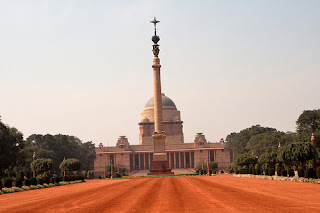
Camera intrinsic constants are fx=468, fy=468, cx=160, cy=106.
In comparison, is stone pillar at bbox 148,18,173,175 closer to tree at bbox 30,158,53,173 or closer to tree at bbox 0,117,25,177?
tree at bbox 0,117,25,177

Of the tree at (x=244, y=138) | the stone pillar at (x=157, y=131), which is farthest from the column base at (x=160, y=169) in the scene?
the tree at (x=244, y=138)

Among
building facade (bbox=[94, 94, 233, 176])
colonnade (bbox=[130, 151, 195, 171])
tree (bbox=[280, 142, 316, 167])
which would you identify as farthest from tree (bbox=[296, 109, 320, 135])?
colonnade (bbox=[130, 151, 195, 171])

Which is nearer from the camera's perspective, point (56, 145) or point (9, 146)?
point (9, 146)

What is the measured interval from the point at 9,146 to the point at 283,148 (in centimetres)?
5482

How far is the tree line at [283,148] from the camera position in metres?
50.5

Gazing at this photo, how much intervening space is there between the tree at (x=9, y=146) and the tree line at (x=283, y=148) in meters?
42.1

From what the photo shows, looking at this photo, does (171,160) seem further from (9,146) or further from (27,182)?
(27,182)

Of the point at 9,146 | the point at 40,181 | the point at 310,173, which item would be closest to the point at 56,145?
the point at 9,146

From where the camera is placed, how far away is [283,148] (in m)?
54.1

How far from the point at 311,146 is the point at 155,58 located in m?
66.9

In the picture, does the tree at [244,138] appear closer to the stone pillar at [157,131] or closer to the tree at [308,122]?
the stone pillar at [157,131]

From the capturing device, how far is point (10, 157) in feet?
282

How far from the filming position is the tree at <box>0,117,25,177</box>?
83562 mm

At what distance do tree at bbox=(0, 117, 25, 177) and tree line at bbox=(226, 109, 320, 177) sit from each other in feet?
138
